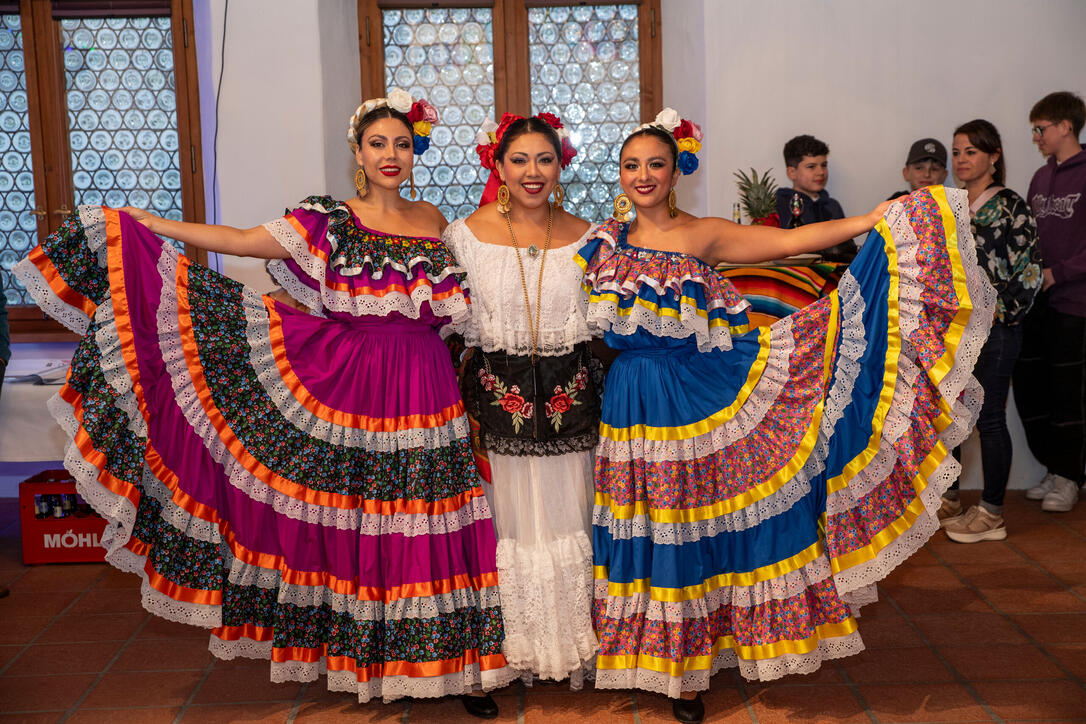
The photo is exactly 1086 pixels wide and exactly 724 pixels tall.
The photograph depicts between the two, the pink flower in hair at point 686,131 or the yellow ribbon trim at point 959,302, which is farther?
the pink flower in hair at point 686,131

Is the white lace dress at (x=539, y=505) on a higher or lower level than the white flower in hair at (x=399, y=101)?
lower

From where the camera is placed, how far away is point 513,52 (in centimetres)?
528

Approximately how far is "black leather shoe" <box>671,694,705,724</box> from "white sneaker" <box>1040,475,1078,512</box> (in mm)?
2513

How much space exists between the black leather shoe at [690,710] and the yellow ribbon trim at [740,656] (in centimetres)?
10

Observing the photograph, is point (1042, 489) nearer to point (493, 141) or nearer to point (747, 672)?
point (747, 672)

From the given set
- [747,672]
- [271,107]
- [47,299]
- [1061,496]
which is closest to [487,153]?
[47,299]

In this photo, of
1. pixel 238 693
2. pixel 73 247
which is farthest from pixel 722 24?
pixel 238 693

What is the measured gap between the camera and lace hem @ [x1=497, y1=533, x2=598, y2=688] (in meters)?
2.86

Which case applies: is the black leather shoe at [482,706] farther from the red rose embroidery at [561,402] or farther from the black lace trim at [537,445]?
the red rose embroidery at [561,402]

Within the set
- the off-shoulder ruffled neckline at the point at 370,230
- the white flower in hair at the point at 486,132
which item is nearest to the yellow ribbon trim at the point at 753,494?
the off-shoulder ruffled neckline at the point at 370,230

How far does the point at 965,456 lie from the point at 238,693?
353 centimetres

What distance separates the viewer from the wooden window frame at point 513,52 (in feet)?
17.2

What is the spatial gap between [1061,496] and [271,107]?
4053 millimetres

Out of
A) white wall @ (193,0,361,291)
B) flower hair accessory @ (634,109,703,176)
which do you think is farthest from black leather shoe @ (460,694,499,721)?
white wall @ (193,0,361,291)
